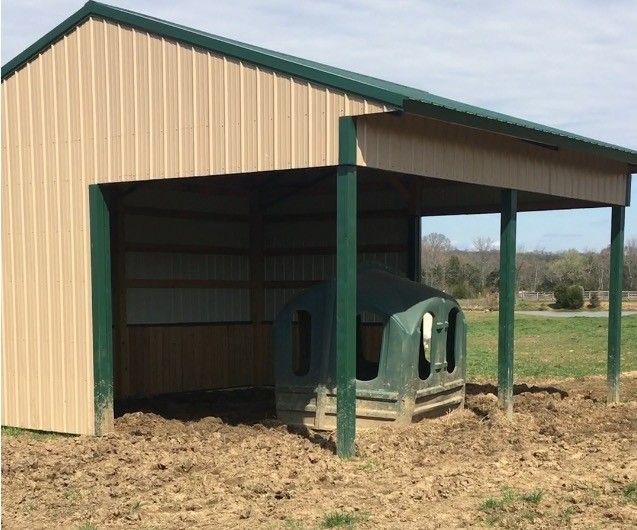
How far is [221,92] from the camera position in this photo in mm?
10109

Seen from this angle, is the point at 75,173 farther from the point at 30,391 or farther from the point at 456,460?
the point at 456,460

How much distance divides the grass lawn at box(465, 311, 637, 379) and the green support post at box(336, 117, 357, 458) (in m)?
9.05

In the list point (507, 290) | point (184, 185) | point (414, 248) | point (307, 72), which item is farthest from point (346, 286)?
point (184, 185)

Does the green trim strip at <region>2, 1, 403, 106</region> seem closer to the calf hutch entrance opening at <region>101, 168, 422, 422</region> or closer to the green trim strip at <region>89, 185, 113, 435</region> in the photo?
the green trim strip at <region>89, 185, 113, 435</region>

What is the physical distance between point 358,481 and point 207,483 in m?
1.35

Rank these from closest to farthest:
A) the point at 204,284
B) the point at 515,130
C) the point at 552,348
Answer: the point at 515,130 < the point at 204,284 < the point at 552,348

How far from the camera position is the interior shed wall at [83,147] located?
985cm

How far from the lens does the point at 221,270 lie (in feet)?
54.3

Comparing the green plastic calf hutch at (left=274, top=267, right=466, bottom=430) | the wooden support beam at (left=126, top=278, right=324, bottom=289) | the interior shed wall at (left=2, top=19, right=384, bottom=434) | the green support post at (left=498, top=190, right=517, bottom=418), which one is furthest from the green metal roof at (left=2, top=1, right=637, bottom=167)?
the wooden support beam at (left=126, top=278, right=324, bottom=289)

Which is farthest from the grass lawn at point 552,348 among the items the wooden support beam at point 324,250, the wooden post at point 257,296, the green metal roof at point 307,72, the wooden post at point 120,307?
A: the green metal roof at point 307,72

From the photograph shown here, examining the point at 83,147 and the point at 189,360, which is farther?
the point at 189,360

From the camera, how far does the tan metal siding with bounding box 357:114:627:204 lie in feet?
31.2

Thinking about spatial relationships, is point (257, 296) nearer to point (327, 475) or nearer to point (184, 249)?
point (184, 249)

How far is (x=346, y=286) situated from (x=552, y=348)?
1790 centimetres
